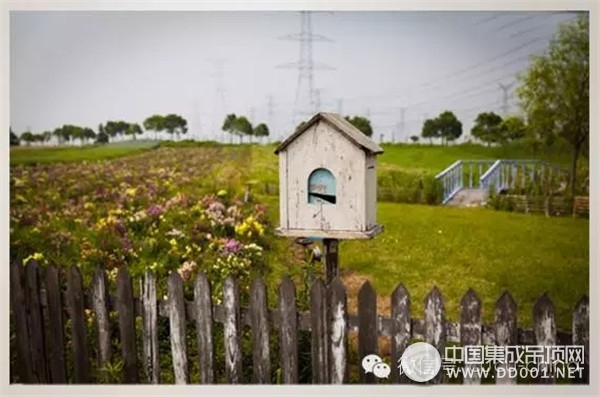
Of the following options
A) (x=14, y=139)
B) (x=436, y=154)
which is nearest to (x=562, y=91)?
(x=436, y=154)

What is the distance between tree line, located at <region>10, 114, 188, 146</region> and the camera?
4.42 meters

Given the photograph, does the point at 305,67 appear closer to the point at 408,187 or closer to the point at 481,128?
the point at 408,187

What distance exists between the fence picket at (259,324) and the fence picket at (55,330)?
37.4 inches

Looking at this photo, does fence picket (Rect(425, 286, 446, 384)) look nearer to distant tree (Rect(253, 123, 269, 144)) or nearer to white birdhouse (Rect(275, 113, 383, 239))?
white birdhouse (Rect(275, 113, 383, 239))

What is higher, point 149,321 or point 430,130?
point 430,130

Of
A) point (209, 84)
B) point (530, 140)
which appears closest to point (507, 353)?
point (530, 140)

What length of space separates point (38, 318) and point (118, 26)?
1466mm

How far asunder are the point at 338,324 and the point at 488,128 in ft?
3.79

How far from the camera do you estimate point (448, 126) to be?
439cm

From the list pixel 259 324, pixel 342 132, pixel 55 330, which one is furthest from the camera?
pixel 55 330

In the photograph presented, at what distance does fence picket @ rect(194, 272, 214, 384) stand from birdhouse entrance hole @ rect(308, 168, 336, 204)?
2.07 ft

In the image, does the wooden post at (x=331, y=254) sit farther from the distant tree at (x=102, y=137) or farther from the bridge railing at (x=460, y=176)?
the distant tree at (x=102, y=137)

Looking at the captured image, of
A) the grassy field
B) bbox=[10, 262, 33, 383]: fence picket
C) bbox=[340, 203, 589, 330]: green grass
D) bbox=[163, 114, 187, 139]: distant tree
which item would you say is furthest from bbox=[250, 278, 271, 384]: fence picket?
bbox=[10, 262, 33, 383]: fence picket

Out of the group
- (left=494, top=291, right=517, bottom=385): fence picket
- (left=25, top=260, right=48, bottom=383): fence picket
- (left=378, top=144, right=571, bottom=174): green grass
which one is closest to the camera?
(left=494, top=291, right=517, bottom=385): fence picket
